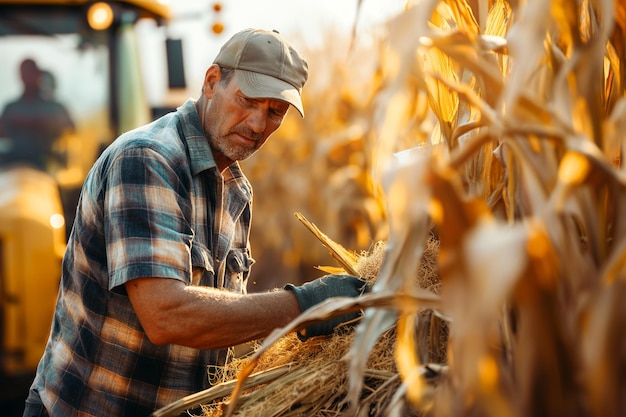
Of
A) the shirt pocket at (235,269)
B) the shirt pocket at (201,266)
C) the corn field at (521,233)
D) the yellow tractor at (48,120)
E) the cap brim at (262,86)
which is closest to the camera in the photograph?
the corn field at (521,233)

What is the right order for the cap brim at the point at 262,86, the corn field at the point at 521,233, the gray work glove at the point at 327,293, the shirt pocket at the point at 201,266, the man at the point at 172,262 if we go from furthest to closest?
the cap brim at the point at 262,86 < the shirt pocket at the point at 201,266 < the man at the point at 172,262 < the gray work glove at the point at 327,293 < the corn field at the point at 521,233

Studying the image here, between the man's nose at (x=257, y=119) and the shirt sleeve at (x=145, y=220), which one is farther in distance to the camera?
the man's nose at (x=257, y=119)

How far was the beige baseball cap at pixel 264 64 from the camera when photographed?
6.55 feet

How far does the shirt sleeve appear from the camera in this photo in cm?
169

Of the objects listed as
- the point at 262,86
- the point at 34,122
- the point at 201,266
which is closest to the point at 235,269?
the point at 201,266

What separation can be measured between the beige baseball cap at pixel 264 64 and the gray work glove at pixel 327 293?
523mm

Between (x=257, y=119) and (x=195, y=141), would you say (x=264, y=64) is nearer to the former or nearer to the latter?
(x=257, y=119)

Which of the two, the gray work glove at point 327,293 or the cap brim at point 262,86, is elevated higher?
the cap brim at point 262,86

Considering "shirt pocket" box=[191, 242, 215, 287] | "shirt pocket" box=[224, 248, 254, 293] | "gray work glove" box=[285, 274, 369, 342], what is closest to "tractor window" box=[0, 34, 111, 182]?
"shirt pocket" box=[224, 248, 254, 293]

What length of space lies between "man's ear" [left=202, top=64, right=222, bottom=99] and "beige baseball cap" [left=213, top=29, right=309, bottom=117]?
20 mm

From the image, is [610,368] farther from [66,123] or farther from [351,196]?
[351,196]

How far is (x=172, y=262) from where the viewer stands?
1692 mm

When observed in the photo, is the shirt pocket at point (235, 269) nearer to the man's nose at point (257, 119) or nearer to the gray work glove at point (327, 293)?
the man's nose at point (257, 119)

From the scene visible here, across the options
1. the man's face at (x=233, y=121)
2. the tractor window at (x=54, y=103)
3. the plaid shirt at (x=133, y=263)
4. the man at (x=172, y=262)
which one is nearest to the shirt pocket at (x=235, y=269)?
the man at (x=172, y=262)
